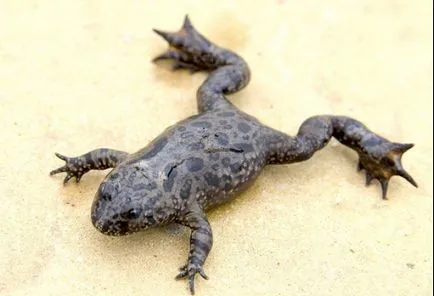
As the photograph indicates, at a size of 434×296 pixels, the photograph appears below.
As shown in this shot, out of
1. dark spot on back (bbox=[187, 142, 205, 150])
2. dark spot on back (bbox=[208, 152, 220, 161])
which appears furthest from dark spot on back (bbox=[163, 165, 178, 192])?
dark spot on back (bbox=[208, 152, 220, 161])

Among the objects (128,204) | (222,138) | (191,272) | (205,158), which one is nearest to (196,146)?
(205,158)

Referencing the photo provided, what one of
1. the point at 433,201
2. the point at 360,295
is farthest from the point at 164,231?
the point at 433,201

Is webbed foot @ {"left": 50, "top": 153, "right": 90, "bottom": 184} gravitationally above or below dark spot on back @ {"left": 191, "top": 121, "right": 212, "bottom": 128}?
below

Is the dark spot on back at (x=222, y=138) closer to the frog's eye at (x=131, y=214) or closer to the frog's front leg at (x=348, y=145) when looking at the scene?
the frog's front leg at (x=348, y=145)

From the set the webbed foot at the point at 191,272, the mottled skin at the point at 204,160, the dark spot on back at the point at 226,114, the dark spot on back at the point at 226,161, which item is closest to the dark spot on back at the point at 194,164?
the mottled skin at the point at 204,160

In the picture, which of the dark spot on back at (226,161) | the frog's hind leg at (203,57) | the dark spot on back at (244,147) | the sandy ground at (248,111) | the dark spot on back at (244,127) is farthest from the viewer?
the frog's hind leg at (203,57)

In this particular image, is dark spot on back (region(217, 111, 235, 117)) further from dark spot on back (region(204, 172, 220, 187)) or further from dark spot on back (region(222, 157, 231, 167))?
dark spot on back (region(204, 172, 220, 187))

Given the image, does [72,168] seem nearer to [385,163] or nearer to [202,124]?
[202,124]

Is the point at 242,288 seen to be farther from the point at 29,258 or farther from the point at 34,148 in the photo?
the point at 34,148
